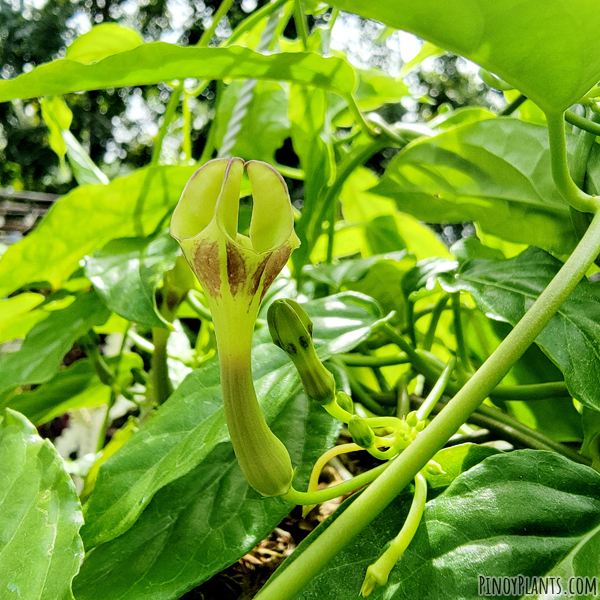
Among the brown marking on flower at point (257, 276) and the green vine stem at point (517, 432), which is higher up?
the brown marking on flower at point (257, 276)

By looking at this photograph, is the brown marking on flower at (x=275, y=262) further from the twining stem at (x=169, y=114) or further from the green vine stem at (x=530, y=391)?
the twining stem at (x=169, y=114)

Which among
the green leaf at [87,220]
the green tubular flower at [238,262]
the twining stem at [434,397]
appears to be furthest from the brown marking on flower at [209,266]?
the green leaf at [87,220]

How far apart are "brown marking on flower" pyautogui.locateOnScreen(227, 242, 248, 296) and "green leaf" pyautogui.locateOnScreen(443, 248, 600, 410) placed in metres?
0.13

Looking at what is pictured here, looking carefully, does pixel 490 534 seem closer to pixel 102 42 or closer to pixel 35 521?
pixel 35 521

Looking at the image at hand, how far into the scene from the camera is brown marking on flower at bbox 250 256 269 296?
0.16 metres

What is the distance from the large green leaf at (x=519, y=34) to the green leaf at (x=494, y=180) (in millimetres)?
97

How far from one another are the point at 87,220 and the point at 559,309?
0.31 meters

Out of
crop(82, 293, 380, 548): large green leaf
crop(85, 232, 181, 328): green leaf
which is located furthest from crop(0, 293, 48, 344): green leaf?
crop(82, 293, 380, 548): large green leaf

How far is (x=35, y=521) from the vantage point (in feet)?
0.69

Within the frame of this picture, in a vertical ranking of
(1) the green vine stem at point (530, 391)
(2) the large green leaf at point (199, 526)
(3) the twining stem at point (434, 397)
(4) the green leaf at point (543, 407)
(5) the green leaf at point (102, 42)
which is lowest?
(4) the green leaf at point (543, 407)

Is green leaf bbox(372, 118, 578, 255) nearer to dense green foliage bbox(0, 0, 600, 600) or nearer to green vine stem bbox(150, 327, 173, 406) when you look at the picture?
dense green foliage bbox(0, 0, 600, 600)

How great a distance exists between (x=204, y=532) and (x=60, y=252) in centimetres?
24

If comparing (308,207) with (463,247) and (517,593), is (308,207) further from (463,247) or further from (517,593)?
(517,593)

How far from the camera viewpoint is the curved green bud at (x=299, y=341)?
0.18m
